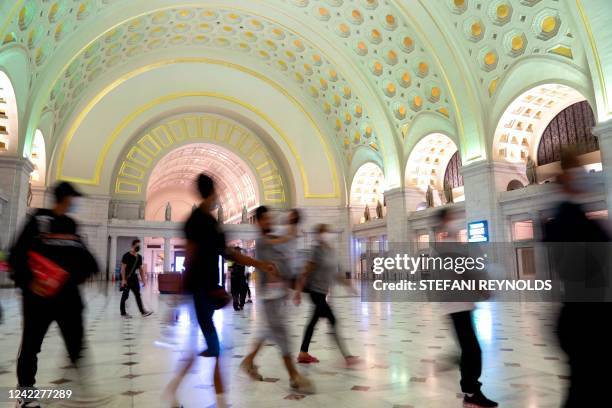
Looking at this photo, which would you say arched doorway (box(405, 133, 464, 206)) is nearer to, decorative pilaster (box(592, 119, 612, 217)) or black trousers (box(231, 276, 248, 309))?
decorative pilaster (box(592, 119, 612, 217))

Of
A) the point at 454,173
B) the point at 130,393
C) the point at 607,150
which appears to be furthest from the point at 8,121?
the point at 454,173

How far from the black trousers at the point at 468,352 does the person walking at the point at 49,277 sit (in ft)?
9.01

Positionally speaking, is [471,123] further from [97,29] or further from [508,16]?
[97,29]

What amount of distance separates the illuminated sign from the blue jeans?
16065mm

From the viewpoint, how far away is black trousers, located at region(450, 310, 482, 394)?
3371 mm

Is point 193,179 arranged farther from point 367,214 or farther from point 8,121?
point 8,121

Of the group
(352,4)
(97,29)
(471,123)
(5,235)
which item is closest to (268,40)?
(352,4)

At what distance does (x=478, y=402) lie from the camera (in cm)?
322

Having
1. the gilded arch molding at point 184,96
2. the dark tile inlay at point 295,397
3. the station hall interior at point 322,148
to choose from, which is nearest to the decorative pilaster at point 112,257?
the station hall interior at point 322,148

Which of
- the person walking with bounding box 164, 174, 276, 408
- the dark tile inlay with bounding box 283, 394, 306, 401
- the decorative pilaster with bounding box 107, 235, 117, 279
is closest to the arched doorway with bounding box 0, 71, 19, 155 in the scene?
A: the decorative pilaster with bounding box 107, 235, 117, 279

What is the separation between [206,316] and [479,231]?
16375 mm

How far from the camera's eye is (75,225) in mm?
3113

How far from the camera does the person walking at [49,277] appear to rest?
279 cm

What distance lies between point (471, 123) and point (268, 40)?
41.0ft
